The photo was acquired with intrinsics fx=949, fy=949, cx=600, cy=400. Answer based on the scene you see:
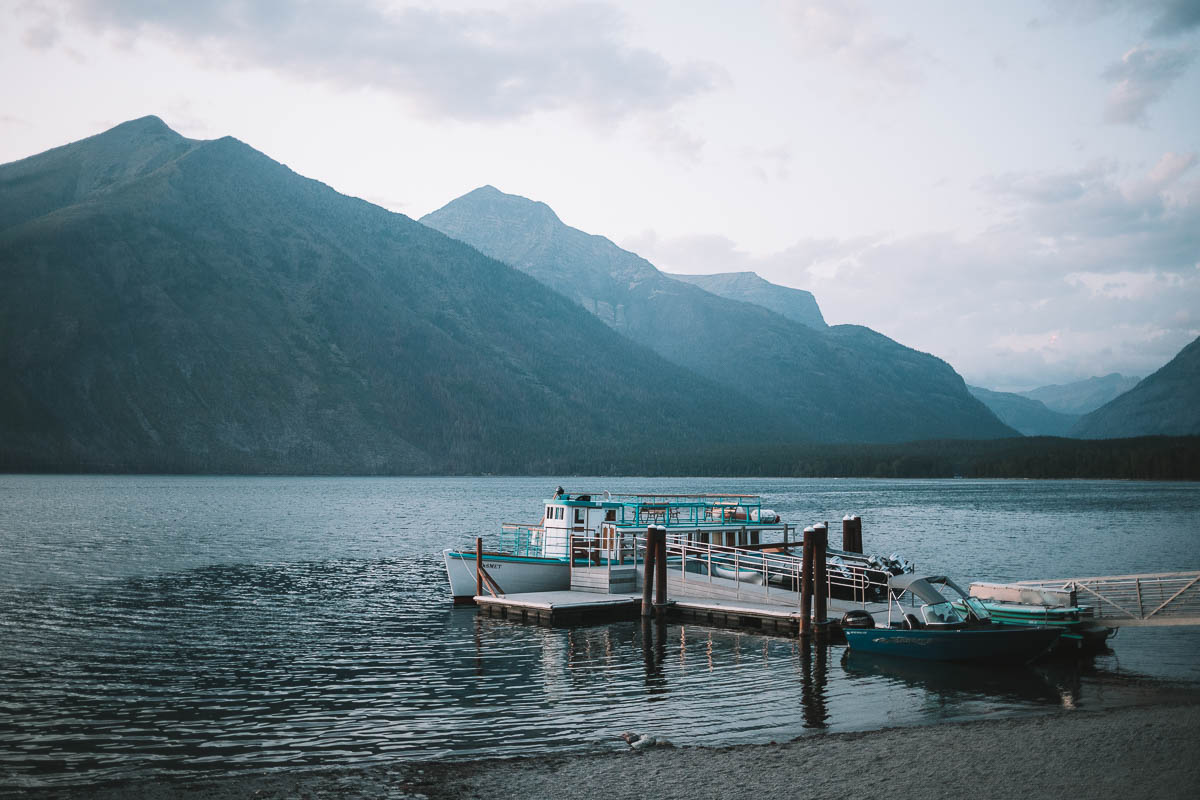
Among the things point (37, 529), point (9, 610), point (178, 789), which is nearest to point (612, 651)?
point (178, 789)

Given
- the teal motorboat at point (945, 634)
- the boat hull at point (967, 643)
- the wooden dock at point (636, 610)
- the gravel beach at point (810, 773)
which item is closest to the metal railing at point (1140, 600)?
the boat hull at point (967, 643)

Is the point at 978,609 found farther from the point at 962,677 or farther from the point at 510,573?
the point at 510,573

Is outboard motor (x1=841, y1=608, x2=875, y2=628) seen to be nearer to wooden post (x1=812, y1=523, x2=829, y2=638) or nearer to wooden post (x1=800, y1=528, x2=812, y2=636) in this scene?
wooden post (x1=812, y1=523, x2=829, y2=638)

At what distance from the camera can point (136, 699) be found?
2606 centimetres

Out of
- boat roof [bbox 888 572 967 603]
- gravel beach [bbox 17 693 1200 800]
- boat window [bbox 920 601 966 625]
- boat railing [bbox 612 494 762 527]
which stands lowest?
gravel beach [bbox 17 693 1200 800]

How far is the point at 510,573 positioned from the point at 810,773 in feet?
90.8

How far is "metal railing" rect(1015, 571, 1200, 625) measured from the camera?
30562 mm

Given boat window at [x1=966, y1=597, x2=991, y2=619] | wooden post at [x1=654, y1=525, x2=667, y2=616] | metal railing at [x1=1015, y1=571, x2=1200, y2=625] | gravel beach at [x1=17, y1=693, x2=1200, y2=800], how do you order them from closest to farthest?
gravel beach at [x1=17, y1=693, x2=1200, y2=800]
metal railing at [x1=1015, y1=571, x2=1200, y2=625]
boat window at [x1=966, y1=597, x2=991, y2=619]
wooden post at [x1=654, y1=525, x2=667, y2=616]

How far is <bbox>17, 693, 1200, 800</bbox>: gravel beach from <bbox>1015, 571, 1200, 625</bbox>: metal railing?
11.3 meters

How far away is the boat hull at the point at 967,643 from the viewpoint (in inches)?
1172

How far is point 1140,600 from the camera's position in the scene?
31766 millimetres

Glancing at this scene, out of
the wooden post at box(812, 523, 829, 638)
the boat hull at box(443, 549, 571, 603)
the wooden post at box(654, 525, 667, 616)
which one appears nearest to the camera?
the wooden post at box(812, 523, 829, 638)

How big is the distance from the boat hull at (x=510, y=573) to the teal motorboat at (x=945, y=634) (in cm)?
1612

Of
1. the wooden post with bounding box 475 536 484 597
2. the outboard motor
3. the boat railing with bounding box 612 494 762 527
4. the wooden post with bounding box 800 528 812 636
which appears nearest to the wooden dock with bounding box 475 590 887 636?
the wooden post with bounding box 800 528 812 636
